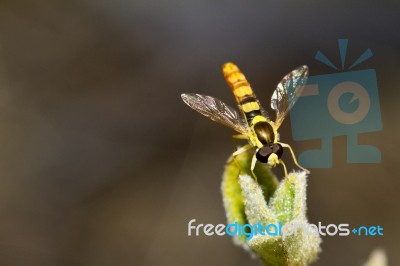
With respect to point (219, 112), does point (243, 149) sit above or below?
below

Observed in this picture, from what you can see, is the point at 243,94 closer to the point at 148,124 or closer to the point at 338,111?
the point at 338,111

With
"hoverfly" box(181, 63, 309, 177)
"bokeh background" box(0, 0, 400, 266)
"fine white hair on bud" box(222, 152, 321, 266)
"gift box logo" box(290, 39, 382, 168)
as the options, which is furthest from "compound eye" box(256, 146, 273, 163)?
"bokeh background" box(0, 0, 400, 266)

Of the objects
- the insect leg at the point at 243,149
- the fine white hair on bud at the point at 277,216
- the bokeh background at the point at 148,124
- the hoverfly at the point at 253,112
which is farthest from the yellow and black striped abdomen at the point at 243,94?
the bokeh background at the point at 148,124

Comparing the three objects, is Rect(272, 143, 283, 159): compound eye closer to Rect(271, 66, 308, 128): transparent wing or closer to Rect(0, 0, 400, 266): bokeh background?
Rect(271, 66, 308, 128): transparent wing

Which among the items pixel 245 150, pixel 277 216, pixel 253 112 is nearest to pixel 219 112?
pixel 253 112

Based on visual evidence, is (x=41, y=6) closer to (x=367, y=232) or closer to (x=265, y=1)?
(x=265, y=1)

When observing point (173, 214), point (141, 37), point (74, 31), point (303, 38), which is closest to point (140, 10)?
point (141, 37)
